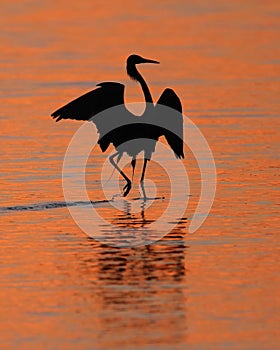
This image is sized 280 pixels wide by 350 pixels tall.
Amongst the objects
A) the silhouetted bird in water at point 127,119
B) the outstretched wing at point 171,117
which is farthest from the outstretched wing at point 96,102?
the outstretched wing at point 171,117

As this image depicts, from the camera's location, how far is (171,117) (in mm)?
18422

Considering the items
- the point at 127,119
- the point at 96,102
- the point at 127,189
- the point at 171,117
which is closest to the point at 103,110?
the point at 96,102

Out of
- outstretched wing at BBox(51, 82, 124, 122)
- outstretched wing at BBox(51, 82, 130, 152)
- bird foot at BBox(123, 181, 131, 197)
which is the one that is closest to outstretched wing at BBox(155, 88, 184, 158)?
outstretched wing at BBox(51, 82, 130, 152)

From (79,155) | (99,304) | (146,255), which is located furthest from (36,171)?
(99,304)

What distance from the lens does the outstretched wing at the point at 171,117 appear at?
1831 cm

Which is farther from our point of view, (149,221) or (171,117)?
(171,117)

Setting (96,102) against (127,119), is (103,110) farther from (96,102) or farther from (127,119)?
(127,119)

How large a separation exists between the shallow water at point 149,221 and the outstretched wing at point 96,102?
939 millimetres

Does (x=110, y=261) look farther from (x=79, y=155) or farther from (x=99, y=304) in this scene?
(x=79, y=155)

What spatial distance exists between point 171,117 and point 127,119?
0.58 m

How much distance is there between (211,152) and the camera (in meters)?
21.0

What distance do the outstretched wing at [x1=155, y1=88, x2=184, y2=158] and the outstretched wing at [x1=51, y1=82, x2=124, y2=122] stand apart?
0.59 m

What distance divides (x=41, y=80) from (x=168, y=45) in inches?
251

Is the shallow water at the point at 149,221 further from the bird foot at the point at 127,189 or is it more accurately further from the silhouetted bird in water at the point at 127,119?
the silhouetted bird in water at the point at 127,119
